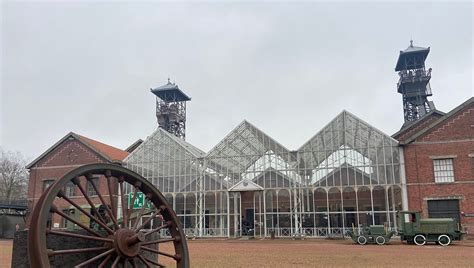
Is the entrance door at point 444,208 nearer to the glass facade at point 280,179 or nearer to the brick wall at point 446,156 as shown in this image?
the brick wall at point 446,156

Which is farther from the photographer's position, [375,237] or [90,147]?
[90,147]

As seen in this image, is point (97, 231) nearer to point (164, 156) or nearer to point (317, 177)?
point (317, 177)

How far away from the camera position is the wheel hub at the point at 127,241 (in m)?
5.78

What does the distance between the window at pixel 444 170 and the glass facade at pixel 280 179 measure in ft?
7.86

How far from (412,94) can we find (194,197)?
25.6 meters

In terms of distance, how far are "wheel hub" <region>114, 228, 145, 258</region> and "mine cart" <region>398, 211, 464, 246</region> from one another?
65.0 ft

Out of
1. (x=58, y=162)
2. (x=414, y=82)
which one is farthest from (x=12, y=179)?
(x=414, y=82)

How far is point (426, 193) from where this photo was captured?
88.6 ft

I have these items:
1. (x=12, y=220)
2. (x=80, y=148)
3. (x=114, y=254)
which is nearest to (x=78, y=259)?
(x=114, y=254)

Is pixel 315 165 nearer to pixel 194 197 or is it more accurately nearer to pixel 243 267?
pixel 194 197

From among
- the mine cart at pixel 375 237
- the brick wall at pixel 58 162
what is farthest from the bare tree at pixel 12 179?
the mine cart at pixel 375 237

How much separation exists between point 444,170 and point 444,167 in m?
0.20

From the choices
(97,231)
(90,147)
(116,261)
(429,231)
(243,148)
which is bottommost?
(429,231)

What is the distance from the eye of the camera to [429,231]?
2209 centimetres
